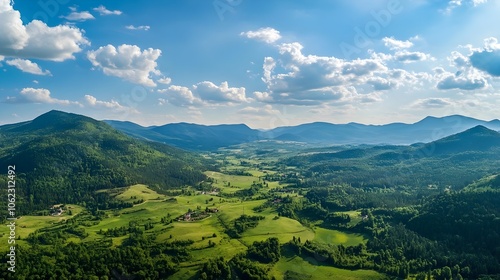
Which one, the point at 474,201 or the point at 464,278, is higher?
the point at 474,201

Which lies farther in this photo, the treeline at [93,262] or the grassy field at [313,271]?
the grassy field at [313,271]

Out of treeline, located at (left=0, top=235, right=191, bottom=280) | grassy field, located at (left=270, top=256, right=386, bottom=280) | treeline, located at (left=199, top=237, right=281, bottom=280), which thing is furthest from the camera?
grassy field, located at (left=270, top=256, right=386, bottom=280)

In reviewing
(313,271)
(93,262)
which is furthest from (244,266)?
(93,262)

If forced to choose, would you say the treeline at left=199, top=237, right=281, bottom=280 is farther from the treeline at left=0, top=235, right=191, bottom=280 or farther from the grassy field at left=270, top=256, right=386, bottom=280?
the treeline at left=0, top=235, right=191, bottom=280

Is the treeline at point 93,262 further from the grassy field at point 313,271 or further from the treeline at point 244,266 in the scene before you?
the grassy field at point 313,271

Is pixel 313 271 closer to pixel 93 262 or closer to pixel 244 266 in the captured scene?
pixel 244 266

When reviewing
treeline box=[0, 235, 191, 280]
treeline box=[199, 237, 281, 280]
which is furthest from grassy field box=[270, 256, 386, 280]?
treeline box=[0, 235, 191, 280]

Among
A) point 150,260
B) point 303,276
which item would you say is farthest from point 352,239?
point 150,260

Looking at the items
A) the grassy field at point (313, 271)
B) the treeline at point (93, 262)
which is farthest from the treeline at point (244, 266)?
the treeline at point (93, 262)

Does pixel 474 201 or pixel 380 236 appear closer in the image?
pixel 380 236

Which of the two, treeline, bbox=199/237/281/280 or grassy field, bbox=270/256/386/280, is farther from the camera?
grassy field, bbox=270/256/386/280

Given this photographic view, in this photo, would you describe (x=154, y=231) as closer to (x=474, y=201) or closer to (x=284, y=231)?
(x=284, y=231)
